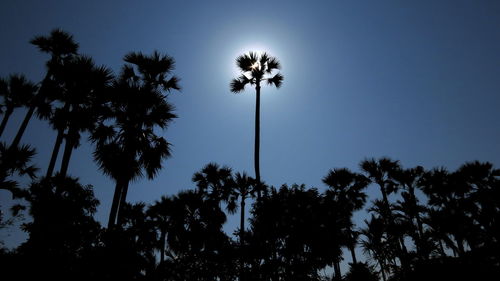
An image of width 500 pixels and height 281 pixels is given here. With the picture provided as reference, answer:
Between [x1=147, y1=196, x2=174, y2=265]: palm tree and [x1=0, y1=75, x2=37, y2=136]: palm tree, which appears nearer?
[x1=0, y1=75, x2=37, y2=136]: palm tree

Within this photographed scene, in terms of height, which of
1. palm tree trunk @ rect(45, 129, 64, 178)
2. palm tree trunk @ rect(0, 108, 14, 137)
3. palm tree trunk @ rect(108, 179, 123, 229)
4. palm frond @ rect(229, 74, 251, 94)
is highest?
palm frond @ rect(229, 74, 251, 94)

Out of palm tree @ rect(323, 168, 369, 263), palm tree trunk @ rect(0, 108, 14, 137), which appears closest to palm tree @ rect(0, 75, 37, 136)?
palm tree trunk @ rect(0, 108, 14, 137)

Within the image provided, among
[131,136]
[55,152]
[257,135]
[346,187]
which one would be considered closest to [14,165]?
[55,152]

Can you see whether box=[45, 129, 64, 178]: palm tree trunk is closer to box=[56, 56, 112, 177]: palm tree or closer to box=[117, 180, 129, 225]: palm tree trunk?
box=[56, 56, 112, 177]: palm tree

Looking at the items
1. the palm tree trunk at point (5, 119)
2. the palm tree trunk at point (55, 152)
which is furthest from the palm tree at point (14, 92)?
the palm tree trunk at point (55, 152)

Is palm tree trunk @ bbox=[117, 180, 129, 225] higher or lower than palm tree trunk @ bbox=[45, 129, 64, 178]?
lower

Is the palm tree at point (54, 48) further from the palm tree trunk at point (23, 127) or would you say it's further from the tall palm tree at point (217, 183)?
the tall palm tree at point (217, 183)

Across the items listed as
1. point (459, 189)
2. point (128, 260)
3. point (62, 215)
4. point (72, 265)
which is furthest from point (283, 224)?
point (459, 189)

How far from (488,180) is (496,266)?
22025 millimetres

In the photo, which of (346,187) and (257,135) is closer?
(257,135)

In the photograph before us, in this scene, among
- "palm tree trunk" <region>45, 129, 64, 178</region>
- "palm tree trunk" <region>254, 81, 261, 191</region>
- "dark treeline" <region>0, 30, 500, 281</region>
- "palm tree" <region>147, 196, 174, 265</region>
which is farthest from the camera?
"palm tree" <region>147, 196, 174, 265</region>

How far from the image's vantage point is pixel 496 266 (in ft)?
29.1

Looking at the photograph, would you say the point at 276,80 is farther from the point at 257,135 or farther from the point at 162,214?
the point at 162,214

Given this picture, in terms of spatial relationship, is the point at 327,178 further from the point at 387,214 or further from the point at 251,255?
the point at 251,255
